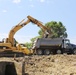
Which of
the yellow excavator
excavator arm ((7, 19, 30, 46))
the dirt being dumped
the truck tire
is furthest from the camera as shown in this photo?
the truck tire


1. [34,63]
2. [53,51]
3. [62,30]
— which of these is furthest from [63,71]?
[62,30]

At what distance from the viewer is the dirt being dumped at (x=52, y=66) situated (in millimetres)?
19653

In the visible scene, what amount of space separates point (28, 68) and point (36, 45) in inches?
678

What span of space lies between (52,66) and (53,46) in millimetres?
15321

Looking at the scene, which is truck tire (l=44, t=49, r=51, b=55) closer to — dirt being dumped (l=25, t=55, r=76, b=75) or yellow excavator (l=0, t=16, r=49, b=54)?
yellow excavator (l=0, t=16, r=49, b=54)

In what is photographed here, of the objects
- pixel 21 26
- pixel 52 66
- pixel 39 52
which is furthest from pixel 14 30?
pixel 52 66

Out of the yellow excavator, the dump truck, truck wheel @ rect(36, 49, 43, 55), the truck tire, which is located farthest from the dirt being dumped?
truck wheel @ rect(36, 49, 43, 55)

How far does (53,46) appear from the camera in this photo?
37.2 meters

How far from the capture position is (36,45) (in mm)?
37906

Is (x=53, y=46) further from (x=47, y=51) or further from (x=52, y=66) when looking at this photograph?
(x=52, y=66)

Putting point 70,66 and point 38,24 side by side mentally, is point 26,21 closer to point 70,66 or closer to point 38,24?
point 38,24

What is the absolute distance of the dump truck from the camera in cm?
3712

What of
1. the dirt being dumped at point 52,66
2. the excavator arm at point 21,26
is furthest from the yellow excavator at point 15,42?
the dirt being dumped at point 52,66

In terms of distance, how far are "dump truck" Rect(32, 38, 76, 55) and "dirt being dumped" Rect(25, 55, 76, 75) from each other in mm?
11864
